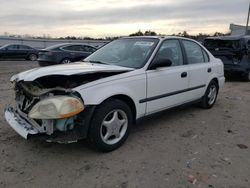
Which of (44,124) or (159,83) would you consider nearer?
(44,124)

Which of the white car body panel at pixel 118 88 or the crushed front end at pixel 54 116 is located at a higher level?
the white car body panel at pixel 118 88

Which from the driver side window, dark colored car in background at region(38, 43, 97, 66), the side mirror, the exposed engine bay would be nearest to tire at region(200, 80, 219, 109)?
the driver side window

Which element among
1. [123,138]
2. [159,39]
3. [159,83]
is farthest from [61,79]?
[159,39]

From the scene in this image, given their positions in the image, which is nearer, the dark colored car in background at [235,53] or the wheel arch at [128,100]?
the wheel arch at [128,100]

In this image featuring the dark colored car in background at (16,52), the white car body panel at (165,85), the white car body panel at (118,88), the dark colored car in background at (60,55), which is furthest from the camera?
the dark colored car in background at (16,52)

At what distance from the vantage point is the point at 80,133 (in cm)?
333

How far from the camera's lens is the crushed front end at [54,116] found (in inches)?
124

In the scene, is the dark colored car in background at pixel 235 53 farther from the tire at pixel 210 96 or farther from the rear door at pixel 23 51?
the rear door at pixel 23 51

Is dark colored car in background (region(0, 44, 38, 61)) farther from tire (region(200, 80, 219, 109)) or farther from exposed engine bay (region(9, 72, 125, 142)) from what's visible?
exposed engine bay (region(9, 72, 125, 142))

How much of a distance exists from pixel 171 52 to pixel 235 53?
5587 millimetres

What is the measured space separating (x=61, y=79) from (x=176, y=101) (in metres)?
2.14

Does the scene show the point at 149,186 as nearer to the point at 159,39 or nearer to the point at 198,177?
the point at 198,177

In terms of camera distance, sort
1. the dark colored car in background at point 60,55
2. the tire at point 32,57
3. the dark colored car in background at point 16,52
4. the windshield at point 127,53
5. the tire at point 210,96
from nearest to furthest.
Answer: the windshield at point 127,53, the tire at point 210,96, the dark colored car in background at point 60,55, the dark colored car in background at point 16,52, the tire at point 32,57

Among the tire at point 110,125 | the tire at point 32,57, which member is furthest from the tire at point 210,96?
the tire at point 32,57
